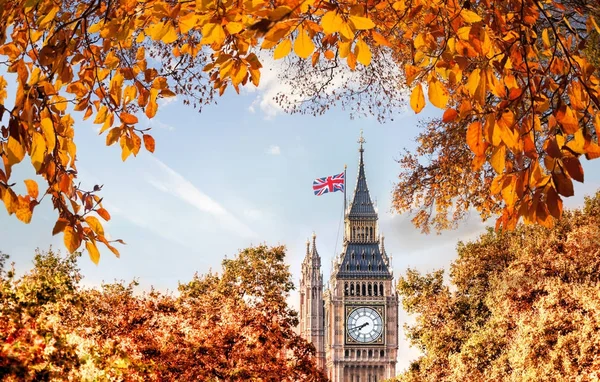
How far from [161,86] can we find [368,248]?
331ft

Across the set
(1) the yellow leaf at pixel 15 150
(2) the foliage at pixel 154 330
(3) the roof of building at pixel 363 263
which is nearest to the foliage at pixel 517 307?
(2) the foliage at pixel 154 330

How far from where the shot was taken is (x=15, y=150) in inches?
195

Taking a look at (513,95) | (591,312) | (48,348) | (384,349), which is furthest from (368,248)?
(513,95)

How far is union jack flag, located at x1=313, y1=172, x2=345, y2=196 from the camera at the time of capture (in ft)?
237

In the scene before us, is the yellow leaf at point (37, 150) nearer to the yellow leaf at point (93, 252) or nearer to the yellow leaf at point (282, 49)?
the yellow leaf at point (93, 252)

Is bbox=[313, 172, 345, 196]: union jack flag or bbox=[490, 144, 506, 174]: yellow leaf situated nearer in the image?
bbox=[490, 144, 506, 174]: yellow leaf

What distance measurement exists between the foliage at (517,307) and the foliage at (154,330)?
253 inches

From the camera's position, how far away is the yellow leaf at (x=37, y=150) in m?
4.92

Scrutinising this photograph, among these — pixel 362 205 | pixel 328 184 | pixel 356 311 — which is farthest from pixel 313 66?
pixel 362 205

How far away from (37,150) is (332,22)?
76.0 inches

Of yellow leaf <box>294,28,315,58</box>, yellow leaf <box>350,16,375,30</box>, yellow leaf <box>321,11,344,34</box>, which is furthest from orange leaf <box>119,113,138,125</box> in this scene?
yellow leaf <box>350,16,375,30</box>

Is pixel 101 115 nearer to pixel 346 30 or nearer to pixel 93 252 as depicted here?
pixel 93 252

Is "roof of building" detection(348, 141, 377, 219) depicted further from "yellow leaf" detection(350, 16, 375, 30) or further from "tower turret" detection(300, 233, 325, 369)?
"yellow leaf" detection(350, 16, 375, 30)

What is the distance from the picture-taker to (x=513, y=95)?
529 cm
